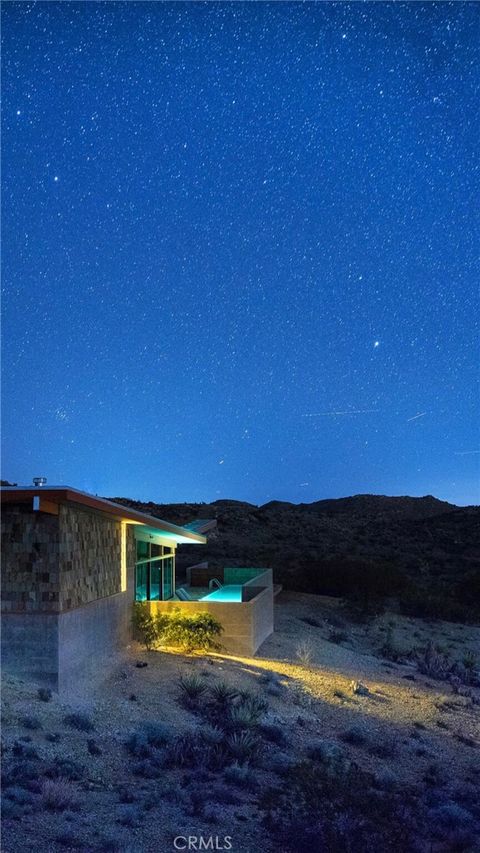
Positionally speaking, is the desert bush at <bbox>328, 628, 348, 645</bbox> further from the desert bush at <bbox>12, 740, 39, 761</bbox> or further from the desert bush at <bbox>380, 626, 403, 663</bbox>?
the desert bush at <bbox>12, 740, 39, 761</bbox>

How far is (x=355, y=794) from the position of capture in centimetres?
1070

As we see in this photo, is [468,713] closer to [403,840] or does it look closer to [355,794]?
[355,794]

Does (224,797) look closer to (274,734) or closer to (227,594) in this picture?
(274,734)

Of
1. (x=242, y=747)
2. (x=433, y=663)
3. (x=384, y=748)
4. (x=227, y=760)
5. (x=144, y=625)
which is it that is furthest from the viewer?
(x=433, y=663)

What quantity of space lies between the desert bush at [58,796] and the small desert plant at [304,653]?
35.7 feet

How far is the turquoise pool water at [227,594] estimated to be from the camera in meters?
22.7

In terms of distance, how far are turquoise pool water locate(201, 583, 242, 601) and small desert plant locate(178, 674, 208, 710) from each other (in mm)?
7335

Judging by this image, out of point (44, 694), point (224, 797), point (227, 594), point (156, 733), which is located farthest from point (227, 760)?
point (227, 594)

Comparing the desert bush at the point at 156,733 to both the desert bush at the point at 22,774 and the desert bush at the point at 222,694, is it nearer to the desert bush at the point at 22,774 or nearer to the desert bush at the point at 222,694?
the desert bush at the point at 222,694

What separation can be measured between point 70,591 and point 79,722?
3.01 meters

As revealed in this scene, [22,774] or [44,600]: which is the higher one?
[44,600]

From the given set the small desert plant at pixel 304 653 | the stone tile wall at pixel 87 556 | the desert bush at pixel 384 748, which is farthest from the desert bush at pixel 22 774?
the small desert plant at pixel 304 653

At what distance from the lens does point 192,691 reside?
14570 mm

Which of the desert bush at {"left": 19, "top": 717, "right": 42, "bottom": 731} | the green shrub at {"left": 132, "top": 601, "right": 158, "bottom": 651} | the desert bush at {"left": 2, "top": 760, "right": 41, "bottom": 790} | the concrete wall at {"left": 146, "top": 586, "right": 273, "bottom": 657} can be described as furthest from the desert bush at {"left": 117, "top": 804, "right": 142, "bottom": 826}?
the concrete wall at {"left": 146, "top": 586, "right": 273, "bottom": 657}
